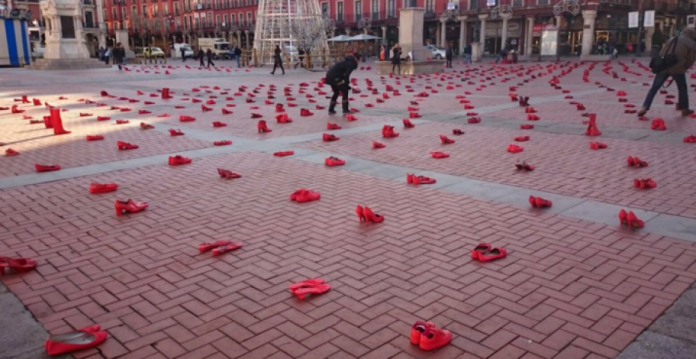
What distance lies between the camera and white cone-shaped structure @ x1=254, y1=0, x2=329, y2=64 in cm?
3723

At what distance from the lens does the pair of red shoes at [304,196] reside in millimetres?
5980

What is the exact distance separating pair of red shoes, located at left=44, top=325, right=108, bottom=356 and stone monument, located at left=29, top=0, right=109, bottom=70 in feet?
119

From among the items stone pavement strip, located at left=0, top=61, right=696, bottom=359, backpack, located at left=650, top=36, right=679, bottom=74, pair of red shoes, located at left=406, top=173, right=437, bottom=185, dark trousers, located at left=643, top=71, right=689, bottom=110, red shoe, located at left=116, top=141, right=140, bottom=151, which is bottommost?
stone pavement strip, located at left=0, top=61, right=696, bottom=359

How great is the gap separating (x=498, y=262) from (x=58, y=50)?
37.3 meters

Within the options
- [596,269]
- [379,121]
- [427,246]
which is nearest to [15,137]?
[379,121]

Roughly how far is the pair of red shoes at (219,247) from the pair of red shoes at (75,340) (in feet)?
4.32

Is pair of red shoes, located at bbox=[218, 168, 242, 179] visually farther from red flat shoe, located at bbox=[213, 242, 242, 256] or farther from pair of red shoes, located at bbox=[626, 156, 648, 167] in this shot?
pair of red shoes, located at bbox=[626, 156, 648, 167]

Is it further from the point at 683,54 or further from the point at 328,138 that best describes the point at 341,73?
the point at 683,54

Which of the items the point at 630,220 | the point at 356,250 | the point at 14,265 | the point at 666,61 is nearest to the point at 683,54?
the point at 666,61

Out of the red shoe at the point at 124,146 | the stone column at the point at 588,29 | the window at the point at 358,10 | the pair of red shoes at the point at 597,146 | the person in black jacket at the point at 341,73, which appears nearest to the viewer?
the pair of red shoes at the point at 597,146

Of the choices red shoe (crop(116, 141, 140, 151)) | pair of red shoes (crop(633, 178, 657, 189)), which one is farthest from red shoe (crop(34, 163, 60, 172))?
pair of red shoes (crop(633, 178, 657, 189))

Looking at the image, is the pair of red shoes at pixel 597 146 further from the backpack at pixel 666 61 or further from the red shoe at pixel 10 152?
the red shoe at pixel 10 152

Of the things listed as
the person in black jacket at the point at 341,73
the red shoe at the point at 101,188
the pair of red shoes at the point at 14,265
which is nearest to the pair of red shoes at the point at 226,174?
the red shoe at the point at 101,188

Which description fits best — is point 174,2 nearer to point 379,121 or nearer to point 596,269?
point 379,121
